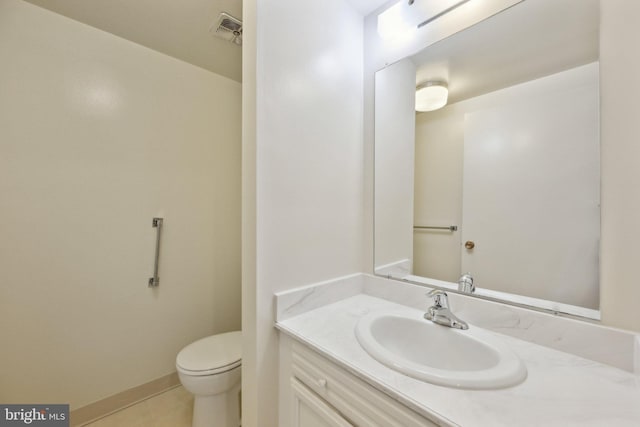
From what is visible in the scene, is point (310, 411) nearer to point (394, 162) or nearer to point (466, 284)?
point (466, 284)

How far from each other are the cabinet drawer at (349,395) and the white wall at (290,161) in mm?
202

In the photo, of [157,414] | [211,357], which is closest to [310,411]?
[211,357]

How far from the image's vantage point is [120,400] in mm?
1596

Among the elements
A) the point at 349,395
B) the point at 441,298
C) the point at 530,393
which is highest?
the point at 441,298

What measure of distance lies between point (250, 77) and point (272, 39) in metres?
0.19

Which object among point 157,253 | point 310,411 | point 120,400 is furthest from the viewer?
point 157,253

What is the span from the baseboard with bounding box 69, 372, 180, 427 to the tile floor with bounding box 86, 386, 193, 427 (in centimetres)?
3

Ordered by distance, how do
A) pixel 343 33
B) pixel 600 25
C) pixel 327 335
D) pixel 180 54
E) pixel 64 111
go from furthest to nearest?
pixel 180 54, pixel 64 111, pixel 343 33, pixel 327 335, pixel 600 25

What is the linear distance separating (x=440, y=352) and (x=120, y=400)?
6.54 ft

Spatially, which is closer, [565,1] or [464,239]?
[565,1]

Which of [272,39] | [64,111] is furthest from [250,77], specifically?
[64,111]

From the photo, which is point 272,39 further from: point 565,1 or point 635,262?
point 635,262

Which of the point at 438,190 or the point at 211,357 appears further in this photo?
the point at 211,357

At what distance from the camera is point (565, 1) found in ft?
2.86
